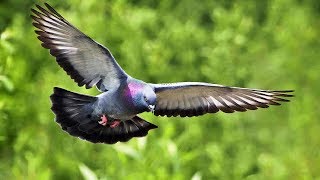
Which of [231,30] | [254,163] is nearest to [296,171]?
[254,163]

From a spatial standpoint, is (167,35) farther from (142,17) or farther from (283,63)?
(283,63)

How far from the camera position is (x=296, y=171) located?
448cm

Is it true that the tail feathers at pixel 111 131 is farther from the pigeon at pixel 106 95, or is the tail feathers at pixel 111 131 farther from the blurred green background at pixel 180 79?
the blurred green background at pixel 180 79

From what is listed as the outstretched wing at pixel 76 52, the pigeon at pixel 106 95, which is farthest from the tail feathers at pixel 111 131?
the outstretched wing at pixel 76 52

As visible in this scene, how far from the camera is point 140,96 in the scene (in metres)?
2.22

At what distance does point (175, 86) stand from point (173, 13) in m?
4.46

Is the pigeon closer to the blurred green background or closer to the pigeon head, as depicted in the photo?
the pigeon head

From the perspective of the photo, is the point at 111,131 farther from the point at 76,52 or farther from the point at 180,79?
the point at 180,79

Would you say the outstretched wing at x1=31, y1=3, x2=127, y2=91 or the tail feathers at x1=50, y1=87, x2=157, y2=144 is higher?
the outstretched wing at x1=31, y1=3, x2=127, y2=91

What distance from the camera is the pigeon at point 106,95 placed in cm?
232

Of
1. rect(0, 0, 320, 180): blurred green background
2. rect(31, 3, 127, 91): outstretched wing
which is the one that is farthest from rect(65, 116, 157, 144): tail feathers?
rect(0, 0, 320, 180): blurred green background

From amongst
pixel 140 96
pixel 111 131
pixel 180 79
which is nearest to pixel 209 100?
pixel 111 131

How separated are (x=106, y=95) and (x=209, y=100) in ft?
1.08

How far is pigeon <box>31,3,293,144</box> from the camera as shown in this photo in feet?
7.61
